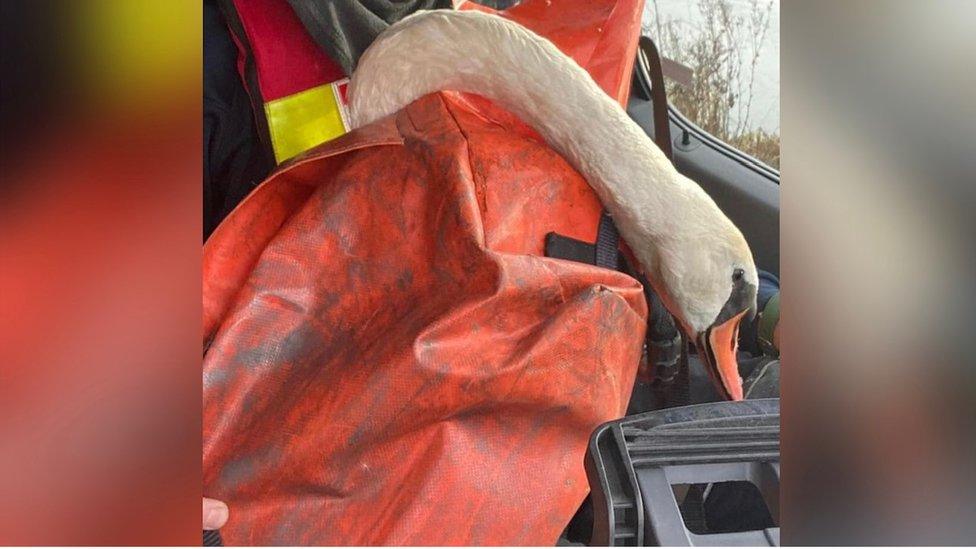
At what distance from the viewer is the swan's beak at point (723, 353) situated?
3.00 ft

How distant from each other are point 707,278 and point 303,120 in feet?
1.69

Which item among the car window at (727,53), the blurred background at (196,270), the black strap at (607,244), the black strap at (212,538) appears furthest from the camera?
the car window at (727,53)

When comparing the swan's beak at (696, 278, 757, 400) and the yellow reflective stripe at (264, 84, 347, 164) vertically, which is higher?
the yellow reflective stripe at (264, 84, 347, 164)

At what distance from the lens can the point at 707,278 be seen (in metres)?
0.88

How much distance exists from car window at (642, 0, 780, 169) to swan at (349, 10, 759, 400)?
0.28m

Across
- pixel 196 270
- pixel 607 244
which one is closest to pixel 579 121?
pixel 607 244

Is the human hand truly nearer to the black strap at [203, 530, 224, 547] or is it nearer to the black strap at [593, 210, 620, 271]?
the black strap at [203, 530, 224, 547]

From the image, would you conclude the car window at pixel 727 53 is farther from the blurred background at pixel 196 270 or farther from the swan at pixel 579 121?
the swan at pixel 579 121

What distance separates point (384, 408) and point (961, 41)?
57 cm

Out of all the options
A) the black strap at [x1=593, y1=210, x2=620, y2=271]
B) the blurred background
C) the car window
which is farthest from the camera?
the car window

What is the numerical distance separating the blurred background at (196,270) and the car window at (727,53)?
0.06ft

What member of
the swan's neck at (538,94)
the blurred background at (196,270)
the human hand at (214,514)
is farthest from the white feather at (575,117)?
the human hand at (214,514)

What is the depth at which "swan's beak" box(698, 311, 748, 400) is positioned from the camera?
914 millimetres

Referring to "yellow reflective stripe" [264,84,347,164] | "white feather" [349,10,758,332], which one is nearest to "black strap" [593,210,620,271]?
"white feather" [349,10,758,332]
